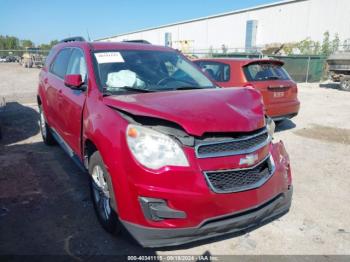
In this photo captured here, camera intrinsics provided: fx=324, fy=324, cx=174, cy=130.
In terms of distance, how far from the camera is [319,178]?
15.2 ft

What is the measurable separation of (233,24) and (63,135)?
40.5 m

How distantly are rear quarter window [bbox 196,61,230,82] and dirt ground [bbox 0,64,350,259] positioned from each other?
1.95 meters

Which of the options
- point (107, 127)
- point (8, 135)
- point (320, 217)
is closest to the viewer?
point (107, 127)

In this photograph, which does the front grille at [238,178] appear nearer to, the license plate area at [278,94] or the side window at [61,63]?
the side window at [61,63]

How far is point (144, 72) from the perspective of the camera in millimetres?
3740

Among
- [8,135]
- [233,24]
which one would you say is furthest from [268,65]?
[233,24]

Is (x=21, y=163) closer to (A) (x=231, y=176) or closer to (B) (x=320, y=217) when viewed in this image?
(A) (x=231, y=176)

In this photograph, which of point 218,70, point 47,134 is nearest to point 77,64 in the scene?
point 47,134

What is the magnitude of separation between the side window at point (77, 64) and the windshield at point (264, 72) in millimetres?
3645

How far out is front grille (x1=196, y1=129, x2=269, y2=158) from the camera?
98.3 inches

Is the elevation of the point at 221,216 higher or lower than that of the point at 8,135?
higher

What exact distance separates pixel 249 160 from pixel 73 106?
2.23 meters

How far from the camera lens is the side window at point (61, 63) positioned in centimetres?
468

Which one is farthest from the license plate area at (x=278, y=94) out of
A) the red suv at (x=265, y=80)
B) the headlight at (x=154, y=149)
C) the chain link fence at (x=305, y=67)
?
the chain link fence at (x=305, y=67)
